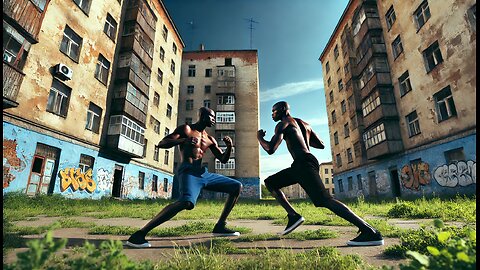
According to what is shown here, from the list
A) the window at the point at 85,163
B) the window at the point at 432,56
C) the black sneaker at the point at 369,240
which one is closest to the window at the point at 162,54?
the window at the point at 85,163

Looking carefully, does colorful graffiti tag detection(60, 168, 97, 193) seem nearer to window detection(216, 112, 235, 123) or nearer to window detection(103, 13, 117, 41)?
window detection(103, 13, 117, 41)

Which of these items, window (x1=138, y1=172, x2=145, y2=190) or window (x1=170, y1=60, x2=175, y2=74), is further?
window (x1=170, y1=60, x2=175, y2=74)

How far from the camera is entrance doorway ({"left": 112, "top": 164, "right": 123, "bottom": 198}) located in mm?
17578

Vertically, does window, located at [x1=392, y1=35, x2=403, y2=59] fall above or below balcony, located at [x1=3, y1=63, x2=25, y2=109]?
above

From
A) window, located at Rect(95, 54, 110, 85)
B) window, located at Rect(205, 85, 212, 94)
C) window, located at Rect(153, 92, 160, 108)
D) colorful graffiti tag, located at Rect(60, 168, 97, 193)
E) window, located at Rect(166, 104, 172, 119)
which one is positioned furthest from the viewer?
window, located at Rect(205, 85, 212, 94)

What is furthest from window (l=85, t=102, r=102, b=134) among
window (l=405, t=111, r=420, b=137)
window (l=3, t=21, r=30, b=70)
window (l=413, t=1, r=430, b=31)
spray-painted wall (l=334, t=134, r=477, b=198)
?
window (l=413, t=1, r=430, b=31)

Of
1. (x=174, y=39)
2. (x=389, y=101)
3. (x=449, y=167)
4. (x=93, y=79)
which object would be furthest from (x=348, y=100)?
(x=93, y=79)

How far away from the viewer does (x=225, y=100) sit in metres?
31.4

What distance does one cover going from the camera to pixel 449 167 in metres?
13.1

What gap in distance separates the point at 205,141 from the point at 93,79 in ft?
49.2

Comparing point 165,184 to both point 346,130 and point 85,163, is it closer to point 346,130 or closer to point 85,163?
point 85,163

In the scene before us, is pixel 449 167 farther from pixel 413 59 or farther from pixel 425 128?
pixel 413 59

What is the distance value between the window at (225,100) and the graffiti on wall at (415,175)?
20320 mm

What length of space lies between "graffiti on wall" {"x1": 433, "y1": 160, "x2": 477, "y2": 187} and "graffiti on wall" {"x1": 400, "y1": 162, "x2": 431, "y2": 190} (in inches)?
29.9
